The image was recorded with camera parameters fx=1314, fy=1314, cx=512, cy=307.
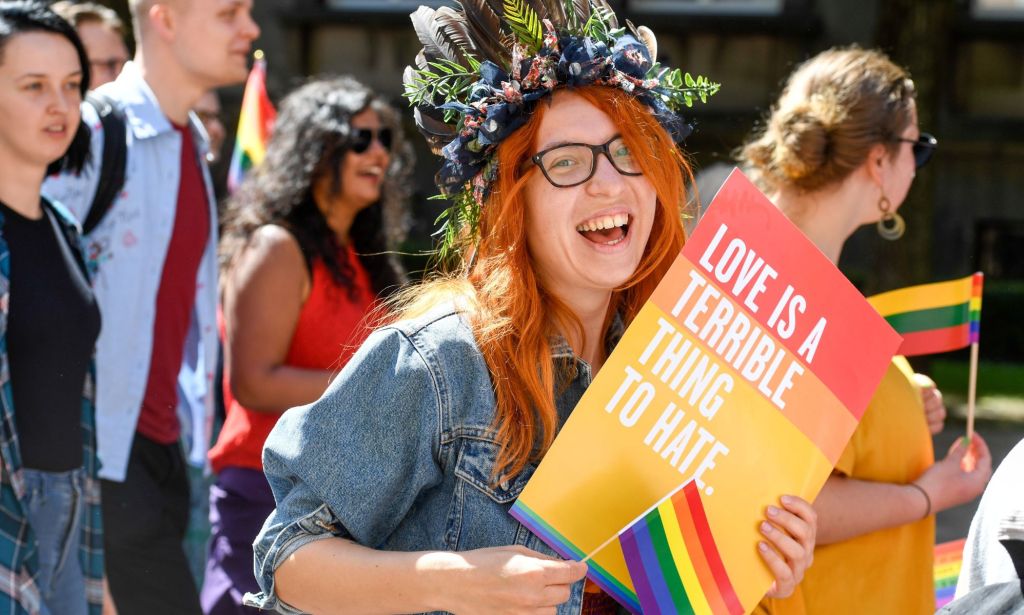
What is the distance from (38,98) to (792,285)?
214 centimetres

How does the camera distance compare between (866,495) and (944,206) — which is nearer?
(866,495)

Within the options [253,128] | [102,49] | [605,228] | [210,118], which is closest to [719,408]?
[605,228]

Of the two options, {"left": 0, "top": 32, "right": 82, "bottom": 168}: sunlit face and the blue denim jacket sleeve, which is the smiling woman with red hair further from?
{"left": 0, "top": 32, "right": 82, "bottom": 168}: sunlit face

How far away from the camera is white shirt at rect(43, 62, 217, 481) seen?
3824 mm

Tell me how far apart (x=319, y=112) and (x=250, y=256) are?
703 mm

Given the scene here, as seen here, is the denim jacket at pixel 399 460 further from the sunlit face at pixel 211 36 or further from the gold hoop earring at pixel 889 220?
the sunlit face at pixel 211 36

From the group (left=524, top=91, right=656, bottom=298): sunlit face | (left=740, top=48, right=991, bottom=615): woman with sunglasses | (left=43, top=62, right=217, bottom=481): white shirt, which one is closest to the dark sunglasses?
(left=43, top=62, right=217, bottom=481): white shirt

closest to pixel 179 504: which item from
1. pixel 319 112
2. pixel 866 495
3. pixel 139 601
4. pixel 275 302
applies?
pixel 139 601

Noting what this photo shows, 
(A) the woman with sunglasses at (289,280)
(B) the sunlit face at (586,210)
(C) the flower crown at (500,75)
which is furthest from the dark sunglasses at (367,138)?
(B) the sunlit face at (586,210)

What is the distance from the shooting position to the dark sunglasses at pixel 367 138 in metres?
4.22

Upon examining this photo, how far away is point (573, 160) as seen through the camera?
2.04 m

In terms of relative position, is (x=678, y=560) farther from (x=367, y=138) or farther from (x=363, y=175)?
(x=367, y=138)

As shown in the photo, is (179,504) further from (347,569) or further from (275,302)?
(347,569)

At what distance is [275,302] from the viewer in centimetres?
371
